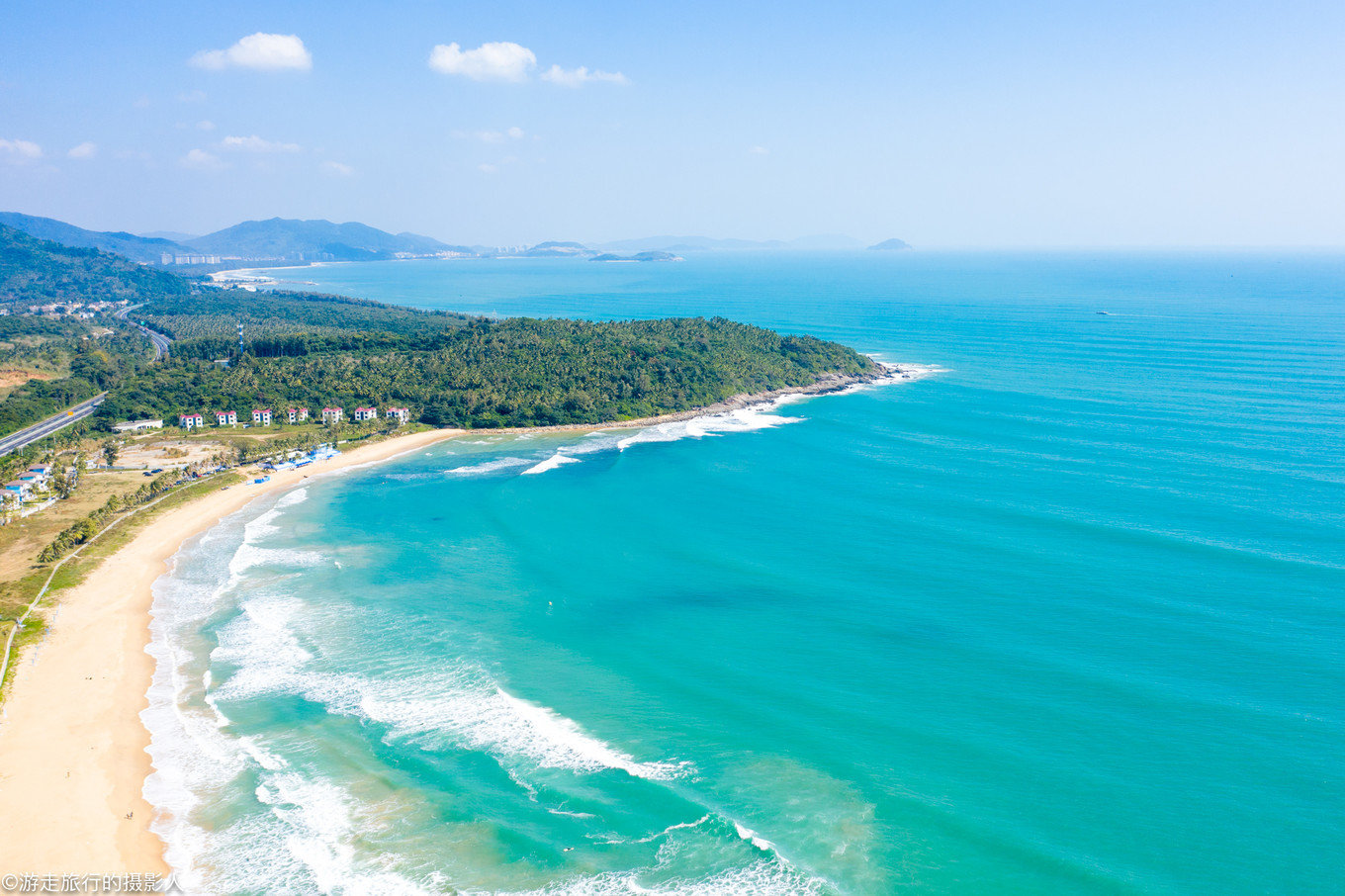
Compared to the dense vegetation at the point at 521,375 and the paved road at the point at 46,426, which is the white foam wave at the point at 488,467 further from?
the paved road at the point at 46,426

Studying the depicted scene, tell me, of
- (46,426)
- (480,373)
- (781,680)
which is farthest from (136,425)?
(781,680)

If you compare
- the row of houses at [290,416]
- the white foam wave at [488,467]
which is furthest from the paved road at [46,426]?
the white foam wave at [488,467]

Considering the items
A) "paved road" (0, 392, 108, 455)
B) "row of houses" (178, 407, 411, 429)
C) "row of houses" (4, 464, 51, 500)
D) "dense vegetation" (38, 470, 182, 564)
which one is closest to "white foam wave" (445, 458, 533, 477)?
"row of houses" (178, 407, 411, 429)

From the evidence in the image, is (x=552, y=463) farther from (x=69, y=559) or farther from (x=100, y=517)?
(x=69, y=559)

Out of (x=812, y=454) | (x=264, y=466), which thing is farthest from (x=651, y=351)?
(x=264, y=466)

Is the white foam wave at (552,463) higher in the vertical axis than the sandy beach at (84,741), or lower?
higher

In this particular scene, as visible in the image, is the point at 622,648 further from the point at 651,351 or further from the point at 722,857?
the point at 651,351

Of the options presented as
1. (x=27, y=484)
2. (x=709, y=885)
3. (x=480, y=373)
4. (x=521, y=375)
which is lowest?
(x=709, y=885)
